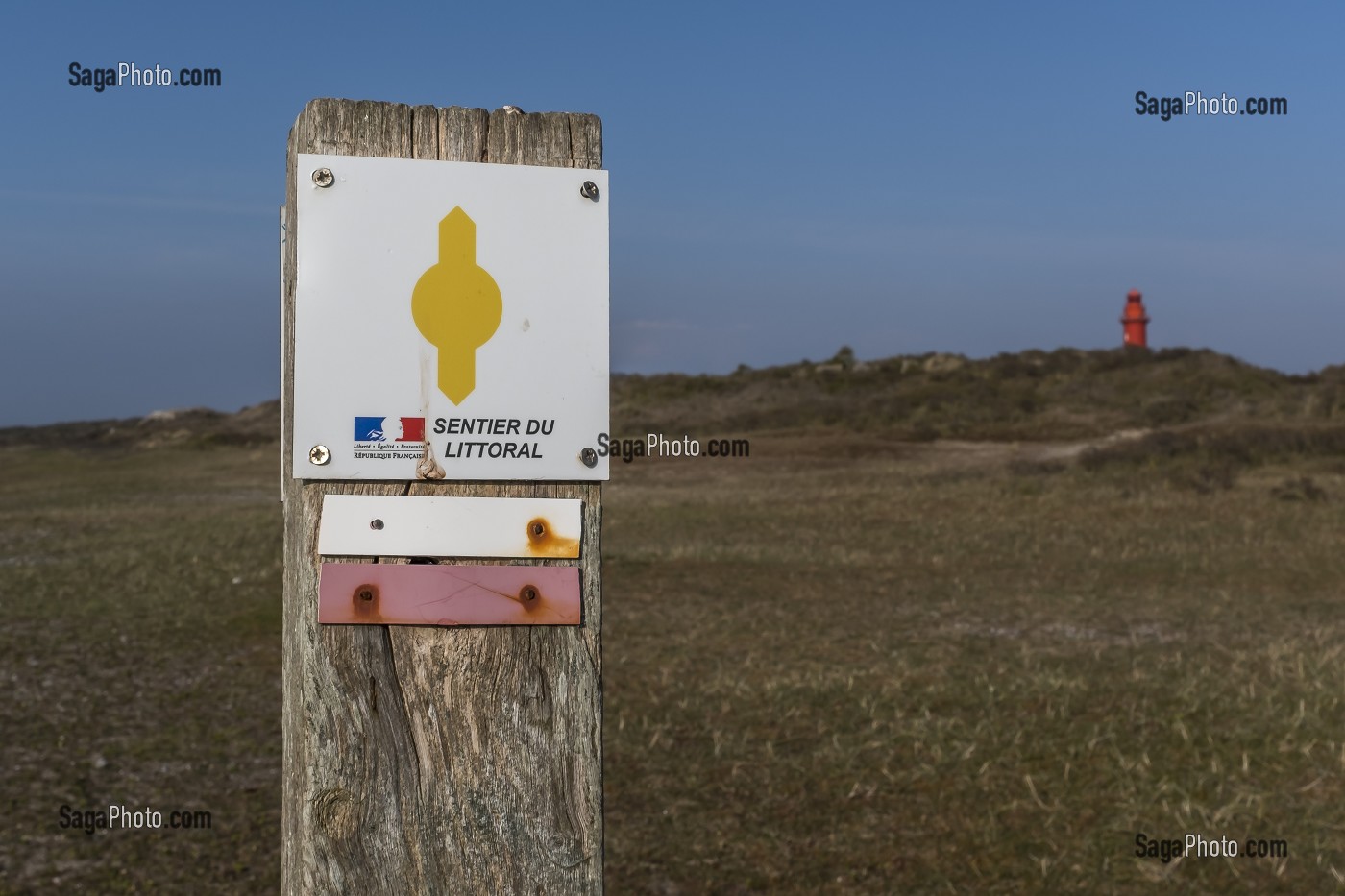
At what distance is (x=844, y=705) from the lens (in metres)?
6.80

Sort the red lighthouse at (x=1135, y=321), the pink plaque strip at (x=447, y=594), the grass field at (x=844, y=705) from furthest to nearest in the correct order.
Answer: the red lighthouse at (x=1135, y=321)
the grass field at (x=844, y=705)
the pink plaque strip at (x=447, y=594)

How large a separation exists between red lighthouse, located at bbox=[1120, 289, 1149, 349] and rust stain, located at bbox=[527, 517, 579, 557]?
215 ft

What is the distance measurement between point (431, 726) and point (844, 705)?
17.9 ft

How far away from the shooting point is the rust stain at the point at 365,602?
1.59m

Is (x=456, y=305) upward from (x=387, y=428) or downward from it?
upward

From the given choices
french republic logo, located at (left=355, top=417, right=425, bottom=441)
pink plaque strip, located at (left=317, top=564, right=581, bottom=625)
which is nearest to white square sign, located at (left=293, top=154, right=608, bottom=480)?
french republic logo, located at (left=355, top=417, right=425, bottom=441)

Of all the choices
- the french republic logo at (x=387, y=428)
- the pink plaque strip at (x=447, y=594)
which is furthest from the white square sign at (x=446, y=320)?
the pink plaque strip at (x=447, y=594)

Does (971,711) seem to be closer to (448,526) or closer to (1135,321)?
(448,526)

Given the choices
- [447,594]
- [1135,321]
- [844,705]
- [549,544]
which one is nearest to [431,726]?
[447,594]

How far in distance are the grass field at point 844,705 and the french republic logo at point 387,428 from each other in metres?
3.53

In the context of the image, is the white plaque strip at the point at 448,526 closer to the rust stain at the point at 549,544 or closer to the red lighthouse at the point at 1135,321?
the rust stain at the point at 549,544

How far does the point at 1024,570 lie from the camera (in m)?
→ 11.5

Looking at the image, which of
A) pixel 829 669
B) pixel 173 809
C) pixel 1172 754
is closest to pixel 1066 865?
pixel 1172 754

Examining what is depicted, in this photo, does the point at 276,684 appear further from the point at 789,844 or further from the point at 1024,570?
the point at 1024,570
